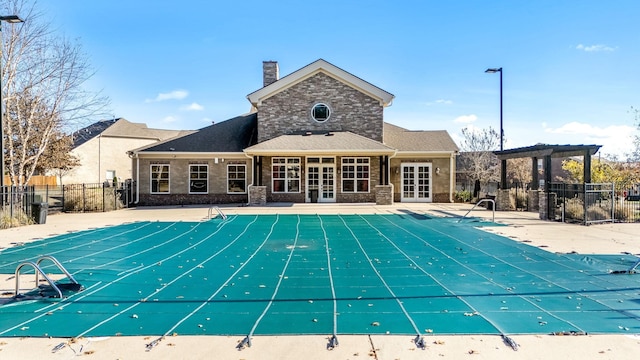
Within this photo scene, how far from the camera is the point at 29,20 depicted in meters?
17.7

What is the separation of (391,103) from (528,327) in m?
19.6

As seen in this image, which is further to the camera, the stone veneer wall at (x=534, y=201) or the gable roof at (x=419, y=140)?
the gable roof at (x=419, y=140)

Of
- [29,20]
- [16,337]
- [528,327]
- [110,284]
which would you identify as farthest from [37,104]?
[528,327]

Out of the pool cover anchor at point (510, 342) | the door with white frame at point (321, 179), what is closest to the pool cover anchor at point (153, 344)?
the pool cover anchor at point (510, 342)

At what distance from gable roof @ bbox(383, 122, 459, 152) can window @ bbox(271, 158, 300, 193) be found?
5.55 meters

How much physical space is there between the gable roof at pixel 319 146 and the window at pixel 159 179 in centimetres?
546

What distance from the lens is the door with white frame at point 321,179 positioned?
870 inches

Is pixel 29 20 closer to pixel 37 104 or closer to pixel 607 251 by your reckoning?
pixel 37 104

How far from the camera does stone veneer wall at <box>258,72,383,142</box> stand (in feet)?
75.0

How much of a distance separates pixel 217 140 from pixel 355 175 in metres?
7.88

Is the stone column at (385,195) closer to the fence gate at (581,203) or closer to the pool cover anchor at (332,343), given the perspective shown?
the fence gate at (581,203)

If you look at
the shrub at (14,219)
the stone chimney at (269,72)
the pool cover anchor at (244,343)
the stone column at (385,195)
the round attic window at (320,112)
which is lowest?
the pool cover anchor at (244,343)

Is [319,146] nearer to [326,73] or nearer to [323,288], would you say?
[326,73]

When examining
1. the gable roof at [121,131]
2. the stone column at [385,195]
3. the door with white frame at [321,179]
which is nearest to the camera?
the stone column at [385,195]
